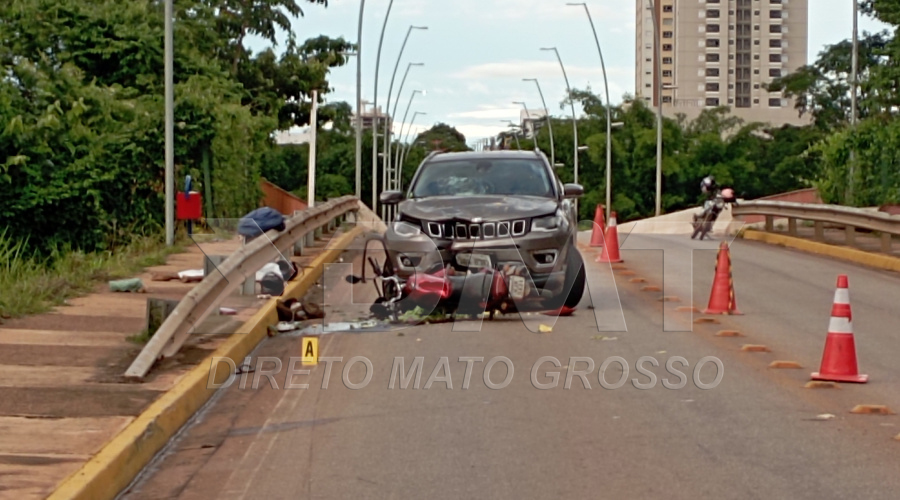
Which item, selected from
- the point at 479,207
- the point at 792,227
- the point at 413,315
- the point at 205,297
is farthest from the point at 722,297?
the point at 792,227

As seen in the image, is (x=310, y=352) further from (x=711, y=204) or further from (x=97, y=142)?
(x=711, y=204)

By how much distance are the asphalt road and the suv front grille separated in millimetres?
884

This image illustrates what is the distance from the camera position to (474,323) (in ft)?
41.4

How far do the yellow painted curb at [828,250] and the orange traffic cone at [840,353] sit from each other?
33.5ft

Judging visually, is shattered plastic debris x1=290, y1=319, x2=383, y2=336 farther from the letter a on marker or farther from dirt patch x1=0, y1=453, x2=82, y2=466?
dirt patch x1=0, y1=453, x2=82, y2=466

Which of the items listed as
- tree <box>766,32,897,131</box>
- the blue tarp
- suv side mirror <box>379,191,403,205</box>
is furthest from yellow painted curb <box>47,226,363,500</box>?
tree <box>766,32,897,131</box>

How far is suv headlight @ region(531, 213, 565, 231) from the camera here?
12953 millimetres

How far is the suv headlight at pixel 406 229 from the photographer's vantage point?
1304cm

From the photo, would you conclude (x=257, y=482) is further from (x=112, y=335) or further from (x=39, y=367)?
(x=112, y=335)

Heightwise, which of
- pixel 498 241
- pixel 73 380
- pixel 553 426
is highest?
pixel 498 241

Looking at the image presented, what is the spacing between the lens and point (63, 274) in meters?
15.4

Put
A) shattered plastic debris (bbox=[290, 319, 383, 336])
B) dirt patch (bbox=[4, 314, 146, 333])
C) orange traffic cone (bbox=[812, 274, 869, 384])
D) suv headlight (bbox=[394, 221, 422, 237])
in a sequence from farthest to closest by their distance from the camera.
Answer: suv headlight (bbox=[394, 221, 422, 237])
shattered plastic debris (bbox=[290, 319, 383, 336])
dirt patch (bbox=[4, 314, 146, 333])
orange traffic cone (bbox=[812, 274, 869, 384])

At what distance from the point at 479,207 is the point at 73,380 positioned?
5.15 metres

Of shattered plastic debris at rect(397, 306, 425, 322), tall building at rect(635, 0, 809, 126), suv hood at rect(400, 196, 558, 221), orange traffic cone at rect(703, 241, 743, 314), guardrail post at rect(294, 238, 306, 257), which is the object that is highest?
tall building at rect(635, 0, 809, 126)
